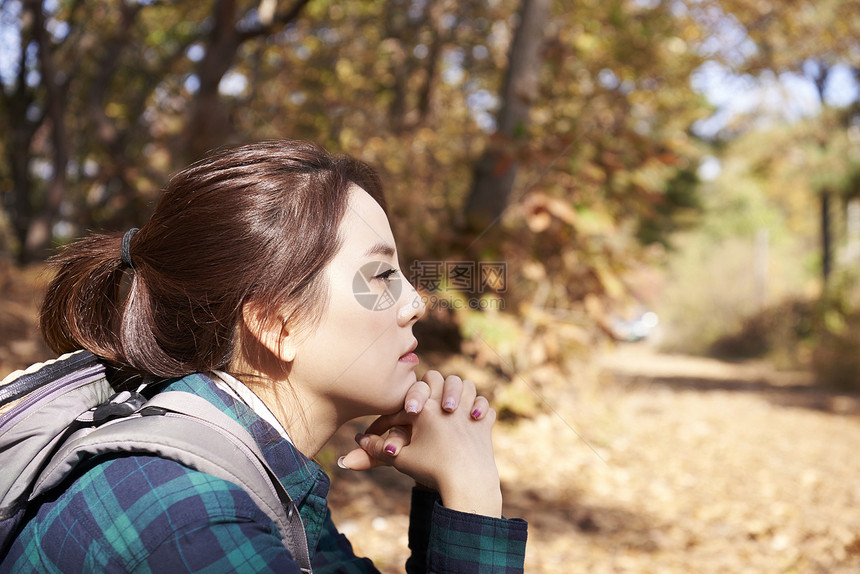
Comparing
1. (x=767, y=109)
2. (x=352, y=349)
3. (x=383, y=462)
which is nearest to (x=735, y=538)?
(x=383, y=462)

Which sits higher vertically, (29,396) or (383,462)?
(29,396)

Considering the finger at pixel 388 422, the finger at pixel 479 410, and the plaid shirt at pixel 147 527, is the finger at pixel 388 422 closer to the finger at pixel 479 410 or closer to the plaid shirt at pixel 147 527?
the finger at pixel 479 410

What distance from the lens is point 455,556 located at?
111cm

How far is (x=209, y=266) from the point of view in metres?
1.10

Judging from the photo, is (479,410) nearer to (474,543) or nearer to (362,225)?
(474,543)

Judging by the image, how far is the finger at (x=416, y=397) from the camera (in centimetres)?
122

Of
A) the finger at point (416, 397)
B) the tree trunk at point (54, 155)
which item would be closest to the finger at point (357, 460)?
the finger at point (416, 397)

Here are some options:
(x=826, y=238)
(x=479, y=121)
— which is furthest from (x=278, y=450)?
(x=826, y=238)

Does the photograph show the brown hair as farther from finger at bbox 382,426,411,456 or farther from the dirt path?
the dirt path

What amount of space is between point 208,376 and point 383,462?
1.26 ft

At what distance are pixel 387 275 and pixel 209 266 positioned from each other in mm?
310

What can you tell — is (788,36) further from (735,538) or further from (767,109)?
(767,109)

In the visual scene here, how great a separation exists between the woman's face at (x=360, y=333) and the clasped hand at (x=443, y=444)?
56 mm

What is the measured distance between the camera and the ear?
1134 millimetres
